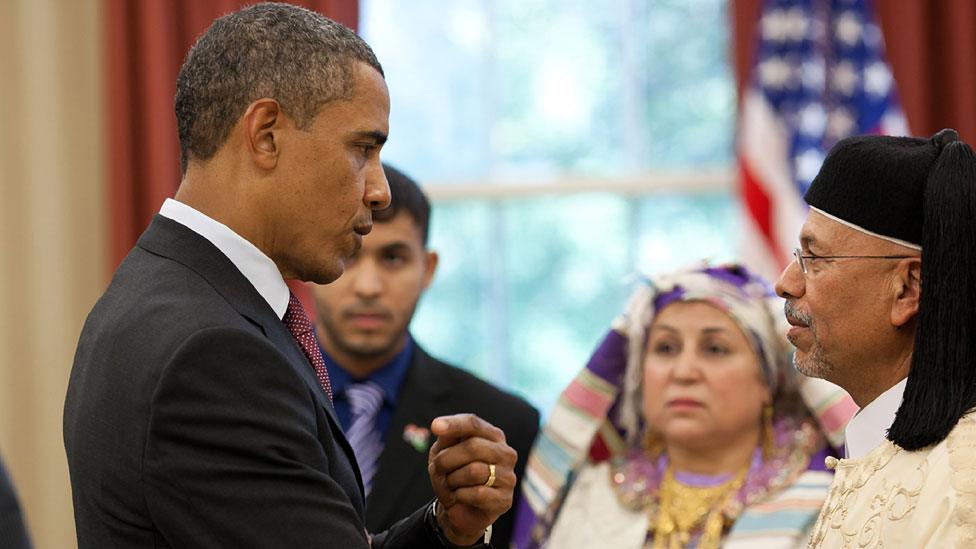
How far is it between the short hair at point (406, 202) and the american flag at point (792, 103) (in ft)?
4.94

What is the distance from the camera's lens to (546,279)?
5.21 meters

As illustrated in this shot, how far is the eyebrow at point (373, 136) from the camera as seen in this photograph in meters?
1.89

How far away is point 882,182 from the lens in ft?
6.99

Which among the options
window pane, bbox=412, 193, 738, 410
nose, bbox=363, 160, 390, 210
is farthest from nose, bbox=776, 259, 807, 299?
window pane, bbox=412, 193, 738, 410

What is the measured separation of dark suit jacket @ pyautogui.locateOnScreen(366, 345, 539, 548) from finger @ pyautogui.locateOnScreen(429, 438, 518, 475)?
120cm

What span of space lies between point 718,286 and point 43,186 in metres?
2.85

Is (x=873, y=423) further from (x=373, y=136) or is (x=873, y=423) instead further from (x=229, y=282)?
(x=229, y=282)

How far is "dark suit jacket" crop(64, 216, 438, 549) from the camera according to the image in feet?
5.36

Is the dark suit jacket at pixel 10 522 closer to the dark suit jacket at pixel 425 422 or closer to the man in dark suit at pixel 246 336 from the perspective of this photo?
the man in dark suit at pixel 246 336

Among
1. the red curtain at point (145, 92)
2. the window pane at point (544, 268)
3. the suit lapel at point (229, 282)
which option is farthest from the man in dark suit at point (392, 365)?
the red curtain at point (145, 92)

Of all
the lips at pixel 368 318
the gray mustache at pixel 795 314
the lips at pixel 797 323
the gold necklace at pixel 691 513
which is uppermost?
the gray mustache at pixel 795 314

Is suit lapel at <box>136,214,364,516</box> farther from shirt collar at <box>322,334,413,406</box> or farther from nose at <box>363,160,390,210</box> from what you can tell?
shirt collar at <box>322,334,413,406</box>

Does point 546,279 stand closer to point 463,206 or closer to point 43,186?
point 463,206

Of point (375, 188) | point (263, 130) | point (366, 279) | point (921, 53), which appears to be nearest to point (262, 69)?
point (263, 130)
